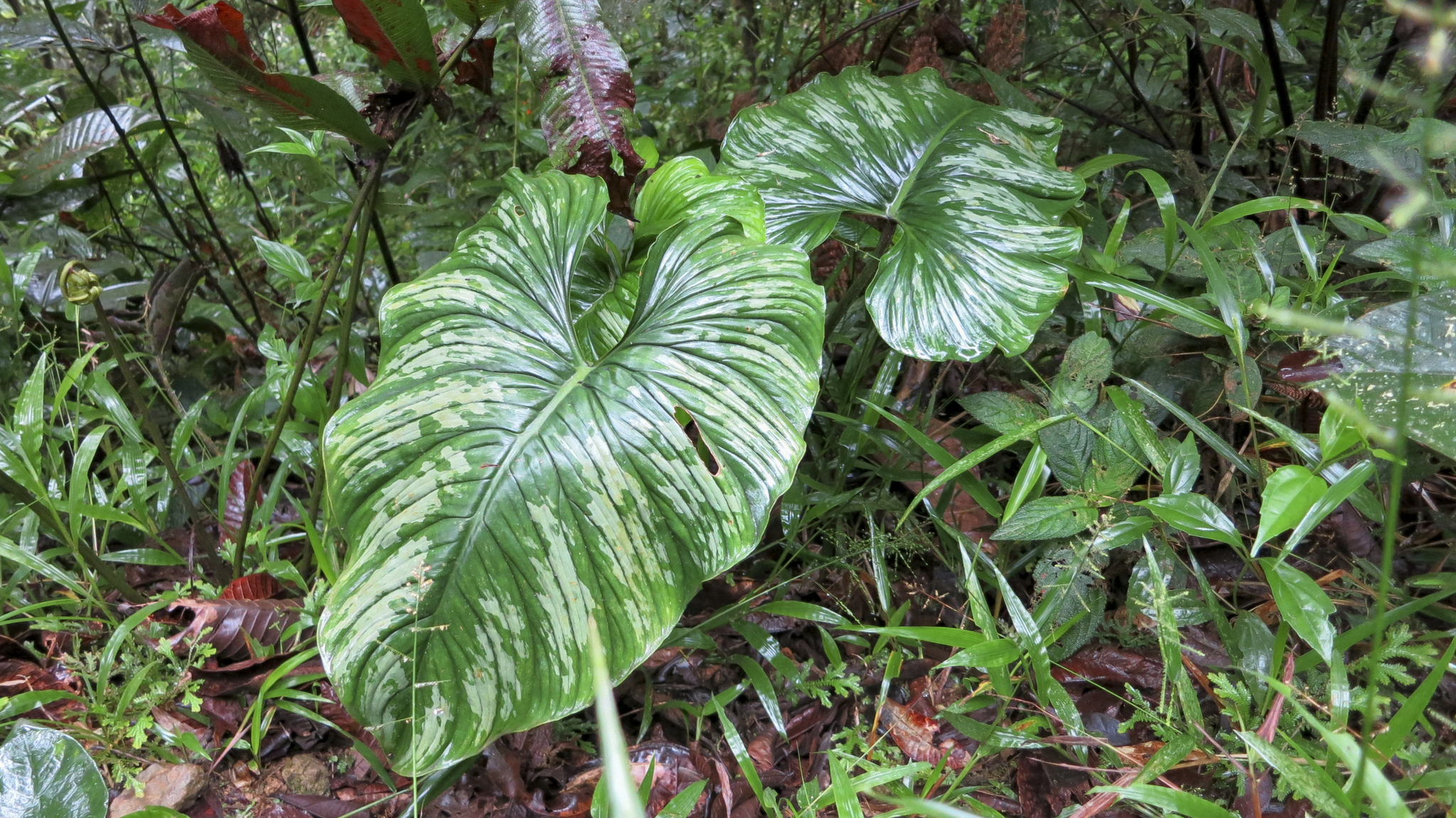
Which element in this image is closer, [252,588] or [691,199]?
[691,199]

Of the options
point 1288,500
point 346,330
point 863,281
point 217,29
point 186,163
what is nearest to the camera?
point 1288,500

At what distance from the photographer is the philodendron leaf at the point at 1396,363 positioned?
29.1 inches

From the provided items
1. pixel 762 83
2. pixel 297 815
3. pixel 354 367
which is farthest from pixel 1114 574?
pixel 762 83

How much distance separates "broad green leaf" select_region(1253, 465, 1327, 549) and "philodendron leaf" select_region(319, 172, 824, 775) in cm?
42

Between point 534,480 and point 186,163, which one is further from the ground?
point 186,163

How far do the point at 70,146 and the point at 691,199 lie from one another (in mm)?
1132

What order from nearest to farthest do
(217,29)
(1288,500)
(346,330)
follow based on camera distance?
(1288,500)
(217,29)
(346,330)

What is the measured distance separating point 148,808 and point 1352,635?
1.25m

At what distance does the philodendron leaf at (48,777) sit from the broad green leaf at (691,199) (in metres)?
0.83

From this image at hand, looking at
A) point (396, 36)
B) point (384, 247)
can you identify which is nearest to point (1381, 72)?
point (396, 36)

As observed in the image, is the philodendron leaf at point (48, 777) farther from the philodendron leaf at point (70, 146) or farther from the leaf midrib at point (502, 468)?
the philodendron leaf at point (70, 146)

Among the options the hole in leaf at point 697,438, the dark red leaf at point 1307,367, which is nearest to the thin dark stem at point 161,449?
the hole in leaf at point 697,438

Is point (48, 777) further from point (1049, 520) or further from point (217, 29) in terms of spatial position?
point (1049, 520)

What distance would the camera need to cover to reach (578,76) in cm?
94
